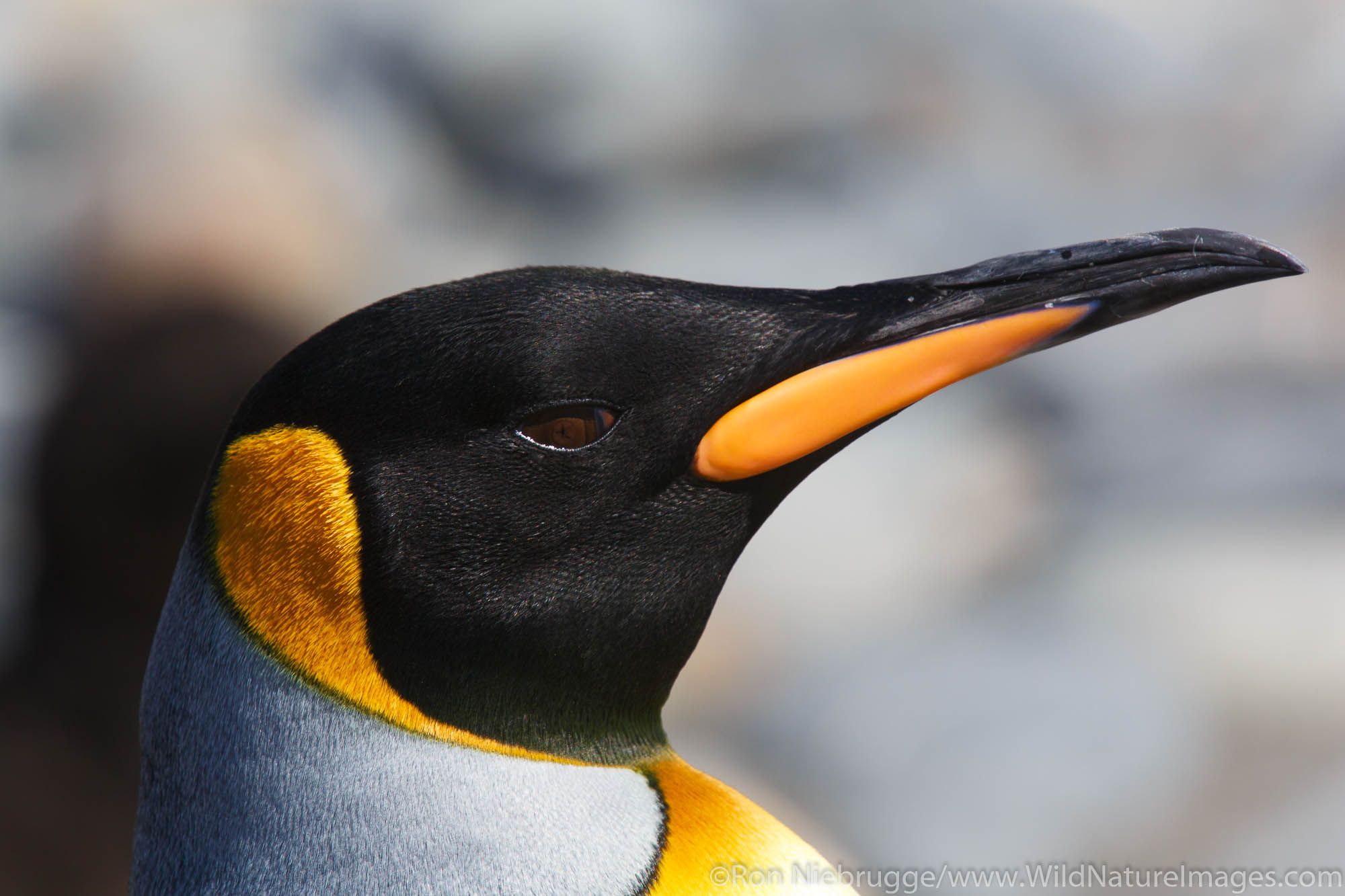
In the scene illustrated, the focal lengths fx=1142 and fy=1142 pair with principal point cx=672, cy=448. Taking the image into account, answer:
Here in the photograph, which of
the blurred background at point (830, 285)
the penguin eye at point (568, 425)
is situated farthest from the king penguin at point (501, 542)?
the blurred background at point (830, 285)

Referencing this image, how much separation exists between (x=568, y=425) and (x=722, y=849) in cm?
32

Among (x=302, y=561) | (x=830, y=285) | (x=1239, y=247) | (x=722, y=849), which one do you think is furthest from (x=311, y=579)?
(x=830, y=285)

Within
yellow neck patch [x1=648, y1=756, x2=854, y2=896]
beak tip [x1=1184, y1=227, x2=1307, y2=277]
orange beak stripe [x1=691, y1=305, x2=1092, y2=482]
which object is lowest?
yellow neck patch [x1=648, y1=756, x2=854, y2=896]

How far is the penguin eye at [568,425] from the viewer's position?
0.73 m

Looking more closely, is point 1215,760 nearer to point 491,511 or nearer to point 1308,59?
point 1308,59

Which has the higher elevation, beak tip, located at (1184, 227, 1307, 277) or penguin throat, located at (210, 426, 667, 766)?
beak tip, located at (1184, 227, 1307, 277)

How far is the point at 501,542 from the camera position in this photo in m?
0.74

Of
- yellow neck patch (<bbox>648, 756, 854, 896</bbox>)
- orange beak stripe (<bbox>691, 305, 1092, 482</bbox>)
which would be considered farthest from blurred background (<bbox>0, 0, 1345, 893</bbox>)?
orange beak stripe (<bbox>691, 305, 1092, 482</bbox>)

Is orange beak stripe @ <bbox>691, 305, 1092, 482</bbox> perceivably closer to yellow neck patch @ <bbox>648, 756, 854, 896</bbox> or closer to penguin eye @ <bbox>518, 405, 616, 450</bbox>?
penguin eye @ <bbox>518, 405, 616, 450</bbox>

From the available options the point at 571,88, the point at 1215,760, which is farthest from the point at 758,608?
the point at 571,88

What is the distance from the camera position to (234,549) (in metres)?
0.74

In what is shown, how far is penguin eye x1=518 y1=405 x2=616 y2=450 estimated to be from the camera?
731 millimetres

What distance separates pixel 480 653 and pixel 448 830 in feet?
0.37

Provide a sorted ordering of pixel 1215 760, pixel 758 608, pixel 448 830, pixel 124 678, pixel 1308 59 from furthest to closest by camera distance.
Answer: pixel 1308 59, pixel 758 608, pixel 1215 760, pixel 124 678, pixel 448 830
